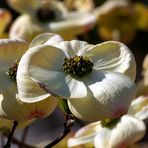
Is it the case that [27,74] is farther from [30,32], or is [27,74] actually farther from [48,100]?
[30,32]

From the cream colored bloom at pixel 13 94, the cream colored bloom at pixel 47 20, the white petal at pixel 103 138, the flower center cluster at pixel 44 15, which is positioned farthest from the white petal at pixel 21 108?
the flower center cluster at pixel 44 15

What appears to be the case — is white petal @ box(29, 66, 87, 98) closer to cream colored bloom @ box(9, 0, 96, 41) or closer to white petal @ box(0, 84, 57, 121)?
white petal @ box(0, 84, 57, 121)

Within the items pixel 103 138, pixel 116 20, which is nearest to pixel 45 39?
pixel 103 138

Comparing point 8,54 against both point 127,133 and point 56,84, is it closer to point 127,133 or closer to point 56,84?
point 56,84

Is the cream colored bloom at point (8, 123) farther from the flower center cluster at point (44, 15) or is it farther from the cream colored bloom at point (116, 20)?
the cream colored bloom at point (116, 20)

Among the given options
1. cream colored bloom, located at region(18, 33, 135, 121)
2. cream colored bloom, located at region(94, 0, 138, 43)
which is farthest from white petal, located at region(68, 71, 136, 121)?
cream colored bloom, located at region(94, 0, 138, 43)

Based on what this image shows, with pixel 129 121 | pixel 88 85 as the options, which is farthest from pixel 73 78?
pixel 129 121
